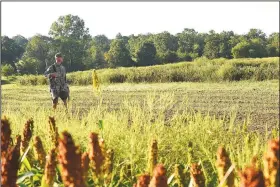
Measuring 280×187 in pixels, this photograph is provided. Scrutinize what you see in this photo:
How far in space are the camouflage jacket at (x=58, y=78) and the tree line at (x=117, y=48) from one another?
1422 millimetres

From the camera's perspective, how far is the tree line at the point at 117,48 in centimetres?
1162

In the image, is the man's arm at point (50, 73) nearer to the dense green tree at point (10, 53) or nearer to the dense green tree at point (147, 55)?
the dense green tree at point (10, 53)

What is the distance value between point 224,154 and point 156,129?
270cm

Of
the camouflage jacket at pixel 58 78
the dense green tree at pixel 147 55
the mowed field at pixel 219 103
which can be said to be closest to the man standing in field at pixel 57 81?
the camouflage jacket at pixel 58 78

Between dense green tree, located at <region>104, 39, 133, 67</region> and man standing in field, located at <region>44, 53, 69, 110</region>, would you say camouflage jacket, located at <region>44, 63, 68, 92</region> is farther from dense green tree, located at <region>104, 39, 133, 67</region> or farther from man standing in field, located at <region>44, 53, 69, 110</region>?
dense green tree, located at <region>104, 39, 133, 67</region>

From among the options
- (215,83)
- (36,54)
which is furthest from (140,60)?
(36,54)

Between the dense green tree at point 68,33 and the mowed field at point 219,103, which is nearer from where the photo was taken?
the mowed field at point 219,103

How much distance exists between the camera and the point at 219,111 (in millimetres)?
10500

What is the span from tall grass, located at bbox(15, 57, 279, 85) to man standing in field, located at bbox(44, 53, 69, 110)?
37.5ft

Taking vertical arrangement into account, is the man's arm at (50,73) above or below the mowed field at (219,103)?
above

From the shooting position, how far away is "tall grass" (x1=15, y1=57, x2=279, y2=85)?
757 inches

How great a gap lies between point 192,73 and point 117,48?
393cm

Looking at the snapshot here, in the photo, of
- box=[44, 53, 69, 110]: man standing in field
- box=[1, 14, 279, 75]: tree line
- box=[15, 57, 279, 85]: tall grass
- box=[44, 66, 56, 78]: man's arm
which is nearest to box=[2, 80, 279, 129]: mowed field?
box=[44, 53, 69, 110]: man standing in field

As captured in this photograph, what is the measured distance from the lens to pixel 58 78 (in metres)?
8.63
